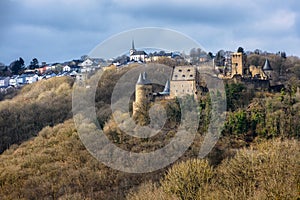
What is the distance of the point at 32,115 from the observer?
48.7 metres

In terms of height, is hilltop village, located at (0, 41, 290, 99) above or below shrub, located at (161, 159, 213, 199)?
above

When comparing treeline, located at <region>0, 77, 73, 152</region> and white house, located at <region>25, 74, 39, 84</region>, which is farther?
white house, located at <region>25, 74, 39, 84</region>

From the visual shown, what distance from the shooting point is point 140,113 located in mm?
36000

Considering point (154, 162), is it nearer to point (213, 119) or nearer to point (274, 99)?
point (213, 119)

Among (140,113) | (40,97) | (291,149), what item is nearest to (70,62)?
(40,97)

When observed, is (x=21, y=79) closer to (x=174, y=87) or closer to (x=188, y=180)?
(x=174, y=87)

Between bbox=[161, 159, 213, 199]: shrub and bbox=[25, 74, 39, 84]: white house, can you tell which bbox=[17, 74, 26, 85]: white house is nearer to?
bbox=[25, 74, 39, 84]: white house

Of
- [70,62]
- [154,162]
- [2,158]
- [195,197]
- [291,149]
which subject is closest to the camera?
[195,197]

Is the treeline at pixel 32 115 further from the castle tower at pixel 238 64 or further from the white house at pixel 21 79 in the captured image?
the white house at pixel 21 79

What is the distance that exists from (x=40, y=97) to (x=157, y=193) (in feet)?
119

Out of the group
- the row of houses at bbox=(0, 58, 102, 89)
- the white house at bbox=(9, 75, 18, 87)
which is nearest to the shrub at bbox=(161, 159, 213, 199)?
the row of houses at bbox=(0, 58, 102, 89)

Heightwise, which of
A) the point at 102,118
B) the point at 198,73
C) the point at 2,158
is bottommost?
the point at 2,158

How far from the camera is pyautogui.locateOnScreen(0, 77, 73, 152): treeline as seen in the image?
4531 centimetres

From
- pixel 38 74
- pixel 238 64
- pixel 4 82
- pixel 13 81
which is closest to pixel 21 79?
pixel 13 81
